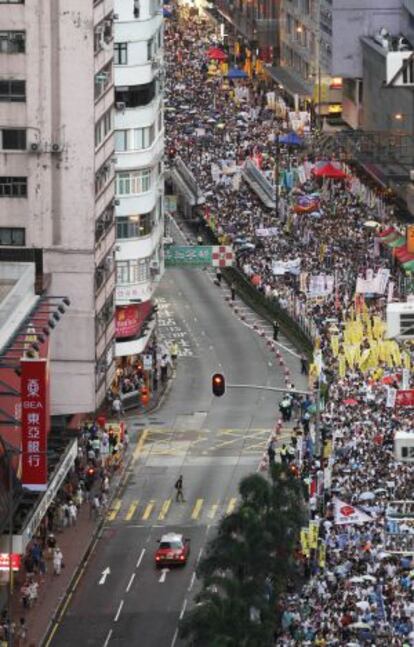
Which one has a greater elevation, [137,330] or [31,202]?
[31,202]

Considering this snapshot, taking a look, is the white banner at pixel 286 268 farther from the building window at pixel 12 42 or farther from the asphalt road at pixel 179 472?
the building window at pixel 12 42

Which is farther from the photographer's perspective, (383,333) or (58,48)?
(383,333)

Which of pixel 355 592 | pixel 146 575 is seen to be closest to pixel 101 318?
pixel 146 575

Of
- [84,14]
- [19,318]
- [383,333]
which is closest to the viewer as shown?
[19,318]

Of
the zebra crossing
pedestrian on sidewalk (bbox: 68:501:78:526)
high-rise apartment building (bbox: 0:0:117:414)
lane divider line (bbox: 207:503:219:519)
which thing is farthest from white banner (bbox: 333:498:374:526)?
high-rise apartment building (bbox: 0:0:117:414)

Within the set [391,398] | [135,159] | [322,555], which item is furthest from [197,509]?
[135,159]

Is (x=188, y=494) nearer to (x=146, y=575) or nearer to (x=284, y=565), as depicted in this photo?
(x=146, y=575)

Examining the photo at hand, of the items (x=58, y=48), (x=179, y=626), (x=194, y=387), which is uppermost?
(x=58, y=48)

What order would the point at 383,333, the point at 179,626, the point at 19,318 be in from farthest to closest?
the point at 383,333, the point at 19,318, the point at 179,626
